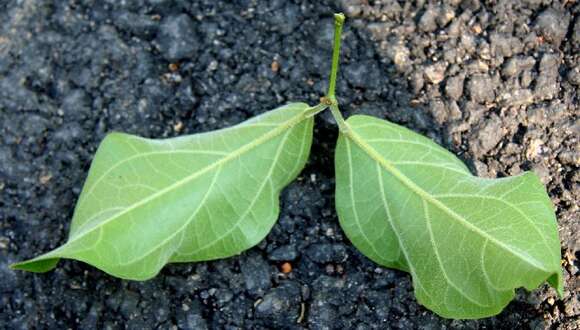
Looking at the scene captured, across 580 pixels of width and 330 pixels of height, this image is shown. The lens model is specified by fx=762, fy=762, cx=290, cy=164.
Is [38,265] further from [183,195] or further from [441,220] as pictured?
[441,220]

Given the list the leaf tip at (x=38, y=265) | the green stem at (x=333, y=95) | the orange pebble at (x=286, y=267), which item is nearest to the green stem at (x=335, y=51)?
the green stem at (x=333, y=95)

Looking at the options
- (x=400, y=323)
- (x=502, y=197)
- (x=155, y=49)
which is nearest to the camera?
(x=502, y=197)

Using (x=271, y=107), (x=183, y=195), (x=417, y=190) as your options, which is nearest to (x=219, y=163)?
(x=183, y=195)

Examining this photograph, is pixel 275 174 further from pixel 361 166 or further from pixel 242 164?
pixel 361 166

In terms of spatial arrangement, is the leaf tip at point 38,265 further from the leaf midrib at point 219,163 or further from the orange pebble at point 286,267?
the orange pebble at point 286,267

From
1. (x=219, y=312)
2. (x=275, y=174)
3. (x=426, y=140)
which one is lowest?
(x=219, y=312)

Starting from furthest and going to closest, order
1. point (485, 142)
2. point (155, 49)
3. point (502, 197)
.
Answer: point (155, 49) < point (485, 142) < point (502, 197)

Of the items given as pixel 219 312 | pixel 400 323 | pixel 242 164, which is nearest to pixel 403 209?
pixel 400 323

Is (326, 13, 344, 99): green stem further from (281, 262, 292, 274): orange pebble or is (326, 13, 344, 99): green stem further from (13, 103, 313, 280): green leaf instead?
(281, 262, 292, 274): orange pebble
